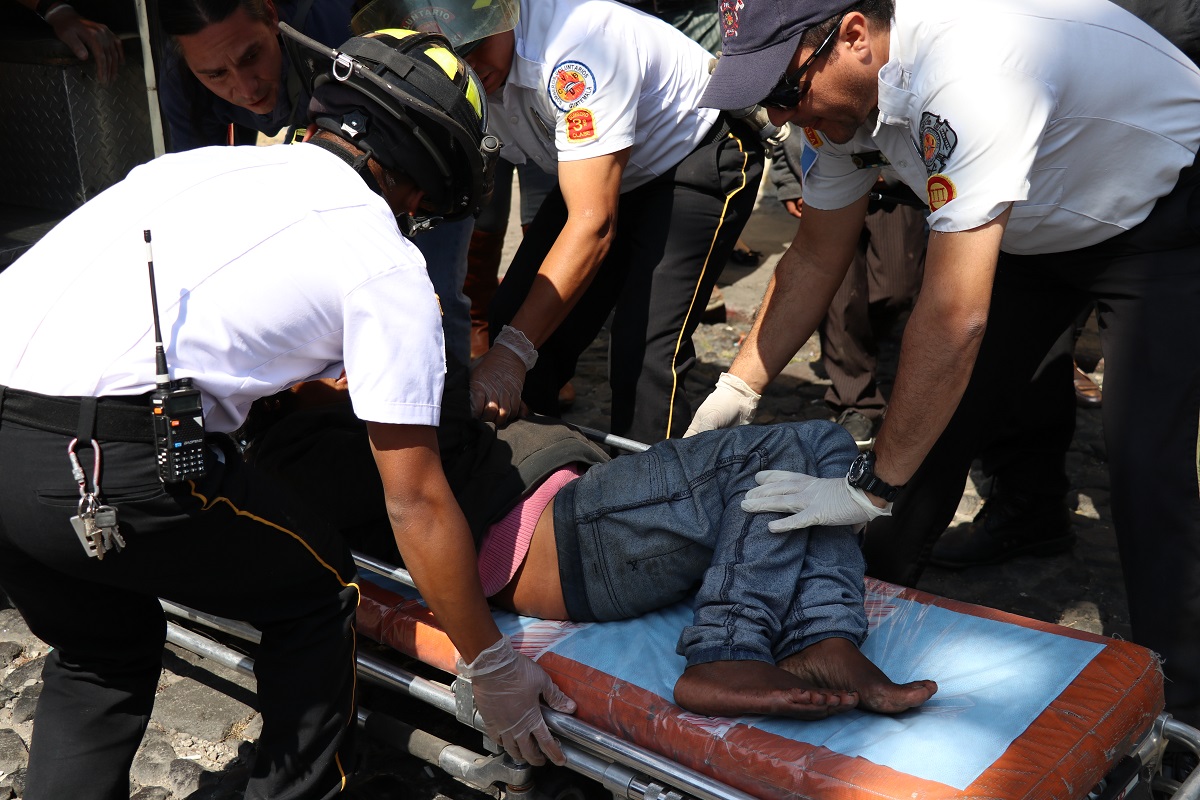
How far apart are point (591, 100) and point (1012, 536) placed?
2.02m

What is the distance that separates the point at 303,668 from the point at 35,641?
60.3 inches

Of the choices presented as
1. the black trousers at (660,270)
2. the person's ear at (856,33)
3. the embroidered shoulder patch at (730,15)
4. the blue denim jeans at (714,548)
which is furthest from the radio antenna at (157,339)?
the black trousers at (660,270)

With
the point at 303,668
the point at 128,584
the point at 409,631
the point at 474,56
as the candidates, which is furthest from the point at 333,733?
the point at 474,56

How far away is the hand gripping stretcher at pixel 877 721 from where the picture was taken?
190cm

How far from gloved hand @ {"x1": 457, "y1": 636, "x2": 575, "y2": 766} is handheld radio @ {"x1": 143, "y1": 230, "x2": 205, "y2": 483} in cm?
67

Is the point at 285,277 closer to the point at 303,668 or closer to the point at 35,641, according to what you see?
the point at 303,668

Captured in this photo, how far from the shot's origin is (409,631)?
2424mm

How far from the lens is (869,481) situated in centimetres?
227

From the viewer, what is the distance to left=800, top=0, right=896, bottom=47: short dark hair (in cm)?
213

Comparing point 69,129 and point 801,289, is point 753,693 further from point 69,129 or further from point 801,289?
point 69,129

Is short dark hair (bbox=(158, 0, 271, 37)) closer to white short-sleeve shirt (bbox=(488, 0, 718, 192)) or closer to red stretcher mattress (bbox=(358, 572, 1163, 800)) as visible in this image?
white short-sleeve shirt (bbox=(488, 0, 718, 192))

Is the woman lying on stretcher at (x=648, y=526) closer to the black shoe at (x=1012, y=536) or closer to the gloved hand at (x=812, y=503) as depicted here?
the gloved hand at (x=812, y=503)

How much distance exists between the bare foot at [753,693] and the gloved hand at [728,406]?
97 cm

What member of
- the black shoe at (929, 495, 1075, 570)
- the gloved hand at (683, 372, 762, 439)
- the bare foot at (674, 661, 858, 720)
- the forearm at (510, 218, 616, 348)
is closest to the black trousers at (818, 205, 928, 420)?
the black shoe at (929, 495, 1075, 570)
